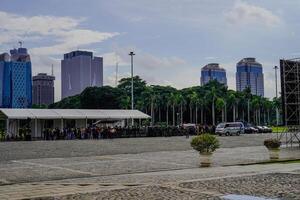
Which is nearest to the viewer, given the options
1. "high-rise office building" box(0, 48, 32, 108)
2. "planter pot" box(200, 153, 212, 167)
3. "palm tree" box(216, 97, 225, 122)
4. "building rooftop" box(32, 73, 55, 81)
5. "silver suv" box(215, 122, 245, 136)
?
"planter pot" box(200, 153, 212, 167)

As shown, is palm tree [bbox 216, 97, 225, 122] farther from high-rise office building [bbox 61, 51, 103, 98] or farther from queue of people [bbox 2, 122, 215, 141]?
high-rise office building [bbox 61, 51, 103, 98]

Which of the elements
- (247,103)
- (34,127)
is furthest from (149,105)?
(34,127)

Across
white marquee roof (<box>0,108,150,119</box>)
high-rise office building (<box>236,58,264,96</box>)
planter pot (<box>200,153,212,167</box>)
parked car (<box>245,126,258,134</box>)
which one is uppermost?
high-rise office building (<box>236,58,264,96</box>)

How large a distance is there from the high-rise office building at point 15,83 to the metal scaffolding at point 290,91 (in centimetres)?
10372

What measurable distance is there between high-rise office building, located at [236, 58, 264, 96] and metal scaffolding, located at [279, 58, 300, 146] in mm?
151101

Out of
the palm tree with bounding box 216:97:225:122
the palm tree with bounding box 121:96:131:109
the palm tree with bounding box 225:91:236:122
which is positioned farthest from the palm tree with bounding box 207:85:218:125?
the palm tree with bounding box 121:96:131:109

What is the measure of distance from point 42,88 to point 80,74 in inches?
1055

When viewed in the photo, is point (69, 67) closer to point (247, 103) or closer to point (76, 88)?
point (76, 88)

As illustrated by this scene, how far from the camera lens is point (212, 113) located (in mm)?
107312

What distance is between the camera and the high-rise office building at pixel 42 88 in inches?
7441

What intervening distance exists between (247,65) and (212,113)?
3444 inches

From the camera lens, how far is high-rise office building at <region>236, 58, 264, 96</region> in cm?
18725

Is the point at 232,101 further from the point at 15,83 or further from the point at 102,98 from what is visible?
the point at 15,83

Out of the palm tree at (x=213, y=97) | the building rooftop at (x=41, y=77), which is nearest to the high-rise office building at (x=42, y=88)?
the building rooftop at (x=41, y=77)
